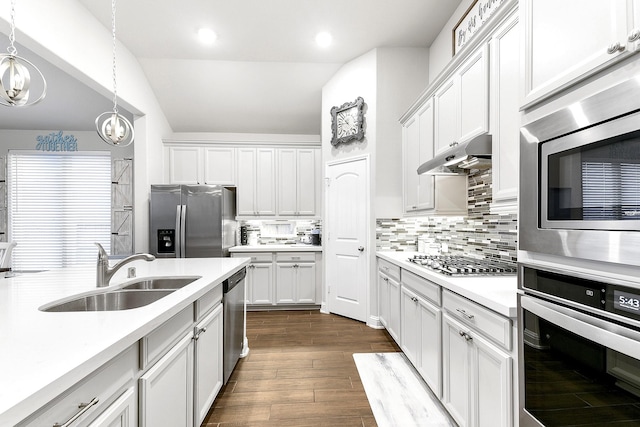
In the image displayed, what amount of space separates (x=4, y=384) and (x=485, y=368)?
1723mm

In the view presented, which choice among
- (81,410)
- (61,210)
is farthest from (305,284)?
(61,210)

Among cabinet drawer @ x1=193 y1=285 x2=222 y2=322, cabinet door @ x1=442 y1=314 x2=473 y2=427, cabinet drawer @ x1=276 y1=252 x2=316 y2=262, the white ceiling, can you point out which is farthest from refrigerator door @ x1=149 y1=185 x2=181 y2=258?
cabinet door @ x1=442 y1=314 x2=473 y2=427

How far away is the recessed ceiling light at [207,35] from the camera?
143 inches

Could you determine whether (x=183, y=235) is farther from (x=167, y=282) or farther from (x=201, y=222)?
(x=167, y=282)

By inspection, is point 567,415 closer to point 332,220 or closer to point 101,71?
point 332,220

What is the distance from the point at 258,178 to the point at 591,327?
4.50 m

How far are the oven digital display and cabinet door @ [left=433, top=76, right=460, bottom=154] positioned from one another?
1.81m

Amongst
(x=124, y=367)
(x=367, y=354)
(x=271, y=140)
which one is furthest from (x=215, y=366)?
(x=271, y=140)

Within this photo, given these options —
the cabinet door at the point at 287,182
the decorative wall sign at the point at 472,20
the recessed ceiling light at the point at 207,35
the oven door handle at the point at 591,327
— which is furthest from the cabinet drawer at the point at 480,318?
the recessed ceiling light at the point at 207,35

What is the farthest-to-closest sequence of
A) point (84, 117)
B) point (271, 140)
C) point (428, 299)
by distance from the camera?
point (271, 140)
point (84, 117)
point (428, 299)

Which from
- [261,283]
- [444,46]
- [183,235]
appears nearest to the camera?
[444,46]

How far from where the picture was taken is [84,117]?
4.91 metres

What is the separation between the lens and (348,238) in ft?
13.6

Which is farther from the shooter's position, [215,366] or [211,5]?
[211,5]
